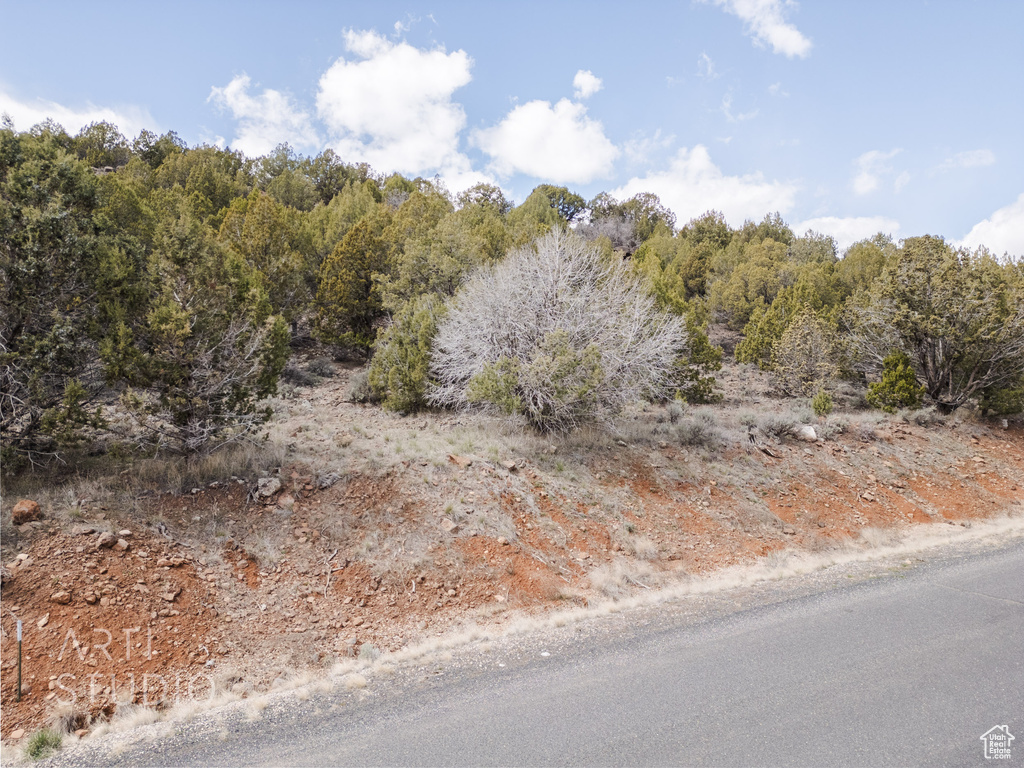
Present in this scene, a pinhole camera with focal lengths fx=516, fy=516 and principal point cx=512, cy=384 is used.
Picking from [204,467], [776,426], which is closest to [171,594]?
[204,467]

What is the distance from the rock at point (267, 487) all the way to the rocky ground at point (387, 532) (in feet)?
0.11

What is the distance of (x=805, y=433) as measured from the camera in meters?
15.1

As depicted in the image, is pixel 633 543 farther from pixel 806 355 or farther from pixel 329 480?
pixel 806 355

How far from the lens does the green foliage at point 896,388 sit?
18.7 m

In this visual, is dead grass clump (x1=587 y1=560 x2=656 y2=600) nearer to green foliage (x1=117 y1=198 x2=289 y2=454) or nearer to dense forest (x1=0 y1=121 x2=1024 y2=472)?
dense forest (x1=0 y1=121 x2=1024 y2=472)

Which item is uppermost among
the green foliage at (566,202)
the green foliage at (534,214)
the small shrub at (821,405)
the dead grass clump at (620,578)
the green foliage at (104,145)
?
the green foliage at (104,145)

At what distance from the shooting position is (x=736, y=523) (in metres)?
10.8

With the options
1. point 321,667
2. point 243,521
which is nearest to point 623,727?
point 321,667

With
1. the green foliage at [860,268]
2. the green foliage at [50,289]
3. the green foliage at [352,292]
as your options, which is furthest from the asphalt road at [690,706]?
the green foliage at [860,268]

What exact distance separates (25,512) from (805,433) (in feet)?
56.1

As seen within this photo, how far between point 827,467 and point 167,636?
14.6 metres

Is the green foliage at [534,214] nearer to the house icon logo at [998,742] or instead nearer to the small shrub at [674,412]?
the small shrub at [674,412]

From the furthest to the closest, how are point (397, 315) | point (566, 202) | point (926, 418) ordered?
point (566, 202), point (926, 418), point (397, 315)

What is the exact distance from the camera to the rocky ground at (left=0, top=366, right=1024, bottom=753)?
576 centimetres
